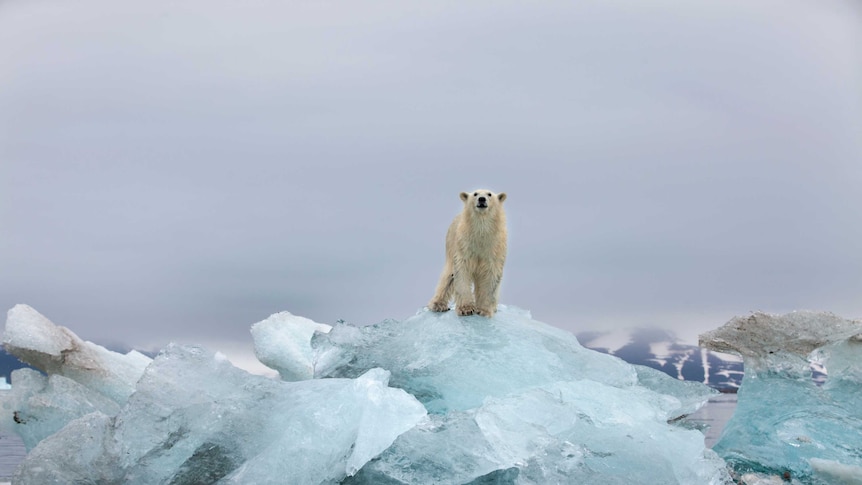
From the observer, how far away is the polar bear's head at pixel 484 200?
7.25m

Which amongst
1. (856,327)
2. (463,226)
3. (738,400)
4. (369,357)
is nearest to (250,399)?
(369,357)

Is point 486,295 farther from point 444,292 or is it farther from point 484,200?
point 484,200

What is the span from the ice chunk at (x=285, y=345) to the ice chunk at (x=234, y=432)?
12.5 ft

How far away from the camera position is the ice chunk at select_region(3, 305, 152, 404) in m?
7.62

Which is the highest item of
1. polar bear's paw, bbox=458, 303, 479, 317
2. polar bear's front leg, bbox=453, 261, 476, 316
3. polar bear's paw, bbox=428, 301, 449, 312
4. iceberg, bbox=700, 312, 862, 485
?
polar bear's front leg, bbox=453, 261, 476, 316

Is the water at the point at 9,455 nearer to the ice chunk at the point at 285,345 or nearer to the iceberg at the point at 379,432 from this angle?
the ice chunk at the point at 285,345

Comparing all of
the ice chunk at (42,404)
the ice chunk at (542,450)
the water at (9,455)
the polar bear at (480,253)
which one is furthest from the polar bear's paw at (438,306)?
Answer: the water at (9,455)

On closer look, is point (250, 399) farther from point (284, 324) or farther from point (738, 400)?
point (738, 400)

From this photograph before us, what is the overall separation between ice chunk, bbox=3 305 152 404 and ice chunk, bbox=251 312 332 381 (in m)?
1.67

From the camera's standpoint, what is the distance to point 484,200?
724 cm

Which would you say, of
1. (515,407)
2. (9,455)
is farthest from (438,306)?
(9,455)

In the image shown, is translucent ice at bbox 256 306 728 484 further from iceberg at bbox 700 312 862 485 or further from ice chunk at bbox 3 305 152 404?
ice chunk at bbox 3 305 152 404

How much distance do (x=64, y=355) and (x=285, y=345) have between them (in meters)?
2.73

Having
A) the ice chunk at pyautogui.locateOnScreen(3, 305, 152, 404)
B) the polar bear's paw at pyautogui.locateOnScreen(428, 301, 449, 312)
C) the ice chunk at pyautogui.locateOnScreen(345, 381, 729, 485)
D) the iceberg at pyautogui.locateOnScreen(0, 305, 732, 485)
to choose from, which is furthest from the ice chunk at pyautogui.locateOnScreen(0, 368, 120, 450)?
the ice chunk at pyautogui.locateOnScreen(345, 381, 729, 485)
